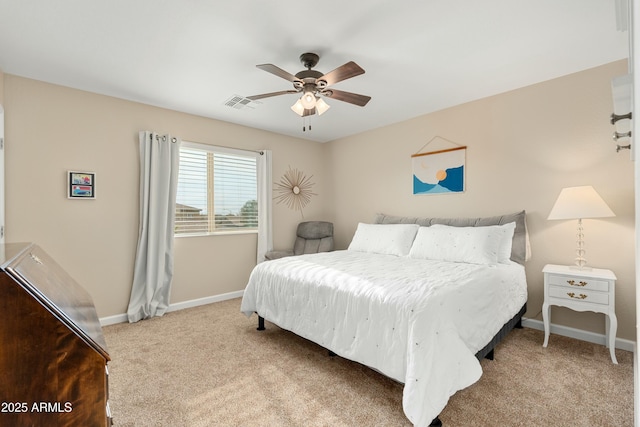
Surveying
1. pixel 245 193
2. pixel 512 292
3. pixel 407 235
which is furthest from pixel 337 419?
pixel 245 193

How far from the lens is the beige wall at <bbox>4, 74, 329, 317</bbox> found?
2713 millimetres

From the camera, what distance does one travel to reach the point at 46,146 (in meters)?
2.82

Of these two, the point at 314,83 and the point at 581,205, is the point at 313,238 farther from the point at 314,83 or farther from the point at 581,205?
the point at 581,205

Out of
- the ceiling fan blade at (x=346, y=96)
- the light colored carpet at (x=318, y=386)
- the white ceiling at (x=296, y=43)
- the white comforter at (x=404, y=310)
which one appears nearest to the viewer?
the white comforter at (x=404, y=310)

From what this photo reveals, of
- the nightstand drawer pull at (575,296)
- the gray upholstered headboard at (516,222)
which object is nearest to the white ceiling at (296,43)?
the gray upholstered headboard at (516,222)

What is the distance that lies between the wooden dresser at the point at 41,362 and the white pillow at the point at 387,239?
2.97 metres

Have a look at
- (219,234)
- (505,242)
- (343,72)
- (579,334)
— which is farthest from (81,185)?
(579,334)

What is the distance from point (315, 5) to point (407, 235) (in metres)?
2.45

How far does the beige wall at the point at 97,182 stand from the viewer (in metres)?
2.71

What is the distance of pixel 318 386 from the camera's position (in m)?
1.99

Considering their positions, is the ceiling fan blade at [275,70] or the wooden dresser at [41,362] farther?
the ceiling fan blade at [275,70]

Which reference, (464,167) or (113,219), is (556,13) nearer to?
(464,167)

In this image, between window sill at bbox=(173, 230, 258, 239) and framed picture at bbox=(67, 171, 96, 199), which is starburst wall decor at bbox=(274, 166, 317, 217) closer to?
window sill at bbox=(173, 230, 258, 239)

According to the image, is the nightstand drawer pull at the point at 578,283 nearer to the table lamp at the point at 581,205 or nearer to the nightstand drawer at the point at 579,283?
the nightstand drawer at the point at 579,283
